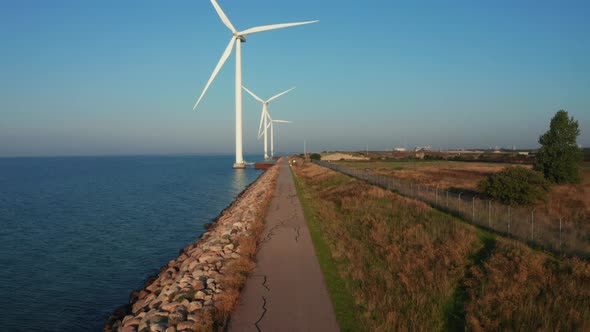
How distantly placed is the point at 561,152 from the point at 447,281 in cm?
3119

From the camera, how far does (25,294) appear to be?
14320mm

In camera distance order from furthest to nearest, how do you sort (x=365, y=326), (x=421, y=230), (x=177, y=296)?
(x=421, y=230) < (x=177, y=296) < (x=365, y=326)

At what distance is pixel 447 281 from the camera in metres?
10.3

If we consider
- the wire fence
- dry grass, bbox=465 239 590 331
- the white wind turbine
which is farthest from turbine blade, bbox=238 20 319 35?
dry grass, bbox=465 239 590 331

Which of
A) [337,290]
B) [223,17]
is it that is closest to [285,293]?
[337,290]

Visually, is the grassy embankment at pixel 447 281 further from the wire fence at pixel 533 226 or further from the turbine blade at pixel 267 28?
the turbine blade at pixel 267 28

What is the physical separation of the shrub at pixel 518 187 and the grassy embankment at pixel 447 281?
10329 millimetres

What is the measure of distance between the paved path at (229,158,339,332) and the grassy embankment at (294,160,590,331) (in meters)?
0.38

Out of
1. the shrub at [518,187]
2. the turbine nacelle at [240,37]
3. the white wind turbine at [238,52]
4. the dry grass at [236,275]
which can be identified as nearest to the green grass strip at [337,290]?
the dry grass at [236,275]

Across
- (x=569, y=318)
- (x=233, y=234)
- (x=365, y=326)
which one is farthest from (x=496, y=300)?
(x=233, y=234)

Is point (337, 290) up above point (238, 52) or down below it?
below

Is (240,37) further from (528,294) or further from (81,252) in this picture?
→ (528,294)

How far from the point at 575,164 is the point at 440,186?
→ 1127 centimetres

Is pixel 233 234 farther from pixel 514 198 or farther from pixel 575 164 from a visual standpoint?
pixel 575 164
